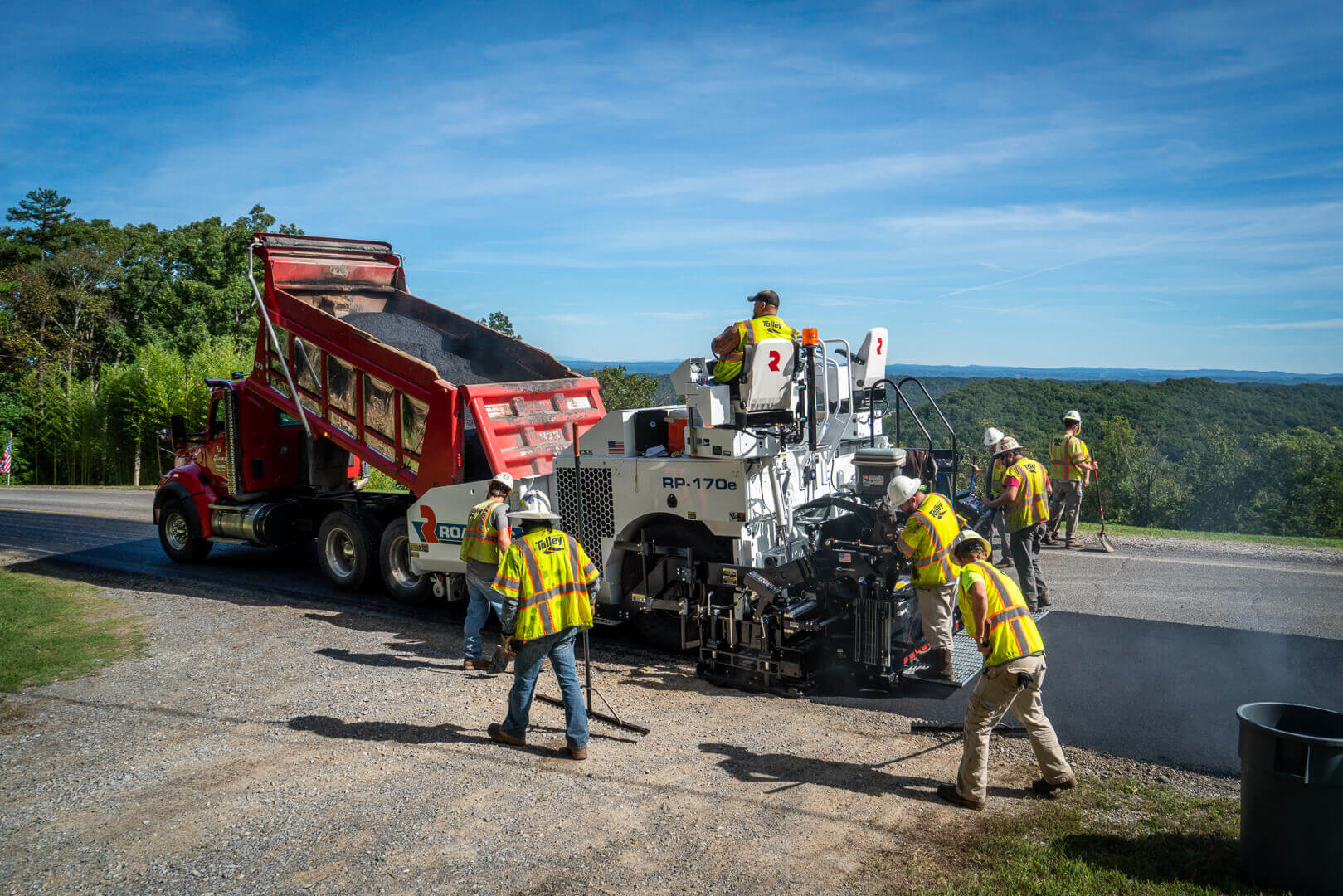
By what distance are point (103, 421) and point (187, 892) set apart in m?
34.0

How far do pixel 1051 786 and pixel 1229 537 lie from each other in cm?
1058

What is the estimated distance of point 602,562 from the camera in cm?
820

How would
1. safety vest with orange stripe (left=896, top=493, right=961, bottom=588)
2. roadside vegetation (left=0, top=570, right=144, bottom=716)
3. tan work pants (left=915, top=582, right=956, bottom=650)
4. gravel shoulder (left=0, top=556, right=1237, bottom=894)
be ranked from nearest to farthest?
gravel shoulder (left=0, top=556, right=1237, bottom=894), safety vest with orange stripe (left=896, top=493, right=961, bottom=588), tan work pants (left=915, top=582, right=956, bottom=650), roadside vegetation (left=0, top=570, right=144, bottom=716)

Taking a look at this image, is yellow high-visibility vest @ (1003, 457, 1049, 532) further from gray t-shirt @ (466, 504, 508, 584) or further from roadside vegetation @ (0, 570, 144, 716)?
roadside vegetation @ (0, 570, 144, 716)

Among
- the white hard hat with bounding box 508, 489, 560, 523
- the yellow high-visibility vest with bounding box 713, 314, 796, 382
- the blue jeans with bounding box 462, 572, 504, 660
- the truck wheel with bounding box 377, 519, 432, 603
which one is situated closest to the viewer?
the white hard hat with bounding box 508, 489, 560, 523

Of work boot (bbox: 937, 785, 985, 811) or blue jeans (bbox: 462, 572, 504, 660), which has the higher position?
blue jeans (bbox: 462, 572, 504, 660)

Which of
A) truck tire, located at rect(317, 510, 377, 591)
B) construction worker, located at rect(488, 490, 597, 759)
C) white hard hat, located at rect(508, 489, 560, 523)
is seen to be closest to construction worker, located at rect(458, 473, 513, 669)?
white hard hat, located at rect(508, 489, 560, 523)

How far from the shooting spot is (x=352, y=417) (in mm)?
10219

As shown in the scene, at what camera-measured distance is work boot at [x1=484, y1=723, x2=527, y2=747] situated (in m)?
6.15

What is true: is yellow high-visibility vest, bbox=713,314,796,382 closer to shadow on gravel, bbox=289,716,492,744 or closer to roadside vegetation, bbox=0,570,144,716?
shadow on gravel, bbox=289,716,492,744

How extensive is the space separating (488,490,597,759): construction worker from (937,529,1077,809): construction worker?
2.39 m

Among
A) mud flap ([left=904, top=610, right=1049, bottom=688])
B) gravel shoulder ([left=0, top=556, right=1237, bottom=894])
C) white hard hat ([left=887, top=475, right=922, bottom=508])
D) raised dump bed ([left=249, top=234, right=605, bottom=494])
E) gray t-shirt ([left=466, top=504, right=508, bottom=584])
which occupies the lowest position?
gravel shoulder ([left=0, top=556, right=1237, bottom=894])

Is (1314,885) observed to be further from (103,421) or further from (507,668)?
(103,421)

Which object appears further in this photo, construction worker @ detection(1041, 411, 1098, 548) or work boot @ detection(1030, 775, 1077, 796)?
construction worker @ detection(1041, 411, 1098, 548)
